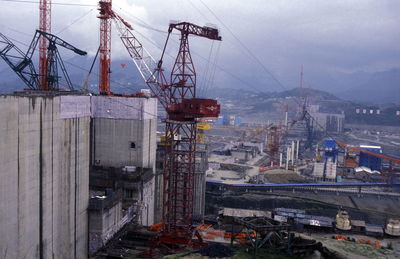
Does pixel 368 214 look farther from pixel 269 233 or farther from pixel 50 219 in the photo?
pixel 50 219

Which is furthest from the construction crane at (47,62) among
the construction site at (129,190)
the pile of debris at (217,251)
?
the pile of debris at (217,251)

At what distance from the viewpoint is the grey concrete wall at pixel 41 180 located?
17.2 meters

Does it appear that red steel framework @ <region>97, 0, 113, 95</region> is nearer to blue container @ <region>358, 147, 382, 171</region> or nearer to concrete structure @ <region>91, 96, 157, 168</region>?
concrete structure @ <region>91, 96, 157, 168</region>

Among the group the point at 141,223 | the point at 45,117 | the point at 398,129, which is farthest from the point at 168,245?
the point at 398,129

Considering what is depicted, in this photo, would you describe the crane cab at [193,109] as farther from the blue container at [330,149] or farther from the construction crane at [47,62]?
the blue container at [330,149]

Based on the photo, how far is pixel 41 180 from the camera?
19.8m

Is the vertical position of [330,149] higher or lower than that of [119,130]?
lower

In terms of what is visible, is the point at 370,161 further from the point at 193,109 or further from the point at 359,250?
the point at 193,109

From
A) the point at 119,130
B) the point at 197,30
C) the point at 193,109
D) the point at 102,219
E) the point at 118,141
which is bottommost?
the point at 102,219

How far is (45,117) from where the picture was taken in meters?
20.4

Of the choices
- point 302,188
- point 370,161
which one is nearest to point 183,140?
point 302,188

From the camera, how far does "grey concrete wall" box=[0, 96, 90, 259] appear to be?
56.3ft

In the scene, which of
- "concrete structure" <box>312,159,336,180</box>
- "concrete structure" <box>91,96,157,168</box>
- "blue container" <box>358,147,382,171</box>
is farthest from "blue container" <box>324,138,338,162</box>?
"concrete structure" <box>91,96,157,168</box>

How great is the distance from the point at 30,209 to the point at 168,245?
419 inches
